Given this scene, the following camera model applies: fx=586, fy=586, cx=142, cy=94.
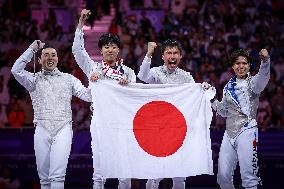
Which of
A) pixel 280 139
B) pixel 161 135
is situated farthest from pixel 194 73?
pixel 161 135

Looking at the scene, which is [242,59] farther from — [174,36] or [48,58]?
[174,36]

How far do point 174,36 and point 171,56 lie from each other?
668 cm

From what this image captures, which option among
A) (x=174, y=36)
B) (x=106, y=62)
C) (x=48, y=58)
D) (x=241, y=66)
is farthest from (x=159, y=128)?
(x=174, y=36)

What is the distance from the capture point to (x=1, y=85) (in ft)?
40.1

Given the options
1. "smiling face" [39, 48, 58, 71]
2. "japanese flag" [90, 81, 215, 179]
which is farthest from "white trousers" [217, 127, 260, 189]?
"smiling face" [39, 48, 58, 71]

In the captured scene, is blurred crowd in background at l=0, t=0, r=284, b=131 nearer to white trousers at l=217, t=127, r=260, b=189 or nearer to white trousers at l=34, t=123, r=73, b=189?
white trousers at l=217, t=127, r=260, b=189

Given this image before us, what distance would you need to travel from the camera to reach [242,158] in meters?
6.71

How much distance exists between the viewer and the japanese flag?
6.80 meters

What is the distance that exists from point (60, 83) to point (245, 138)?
2243 mm

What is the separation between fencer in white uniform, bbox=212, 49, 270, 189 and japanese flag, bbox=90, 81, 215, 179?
0.87 feet

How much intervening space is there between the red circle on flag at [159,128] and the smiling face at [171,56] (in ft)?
1.73

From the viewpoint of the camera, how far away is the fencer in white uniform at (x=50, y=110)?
21.6 ft

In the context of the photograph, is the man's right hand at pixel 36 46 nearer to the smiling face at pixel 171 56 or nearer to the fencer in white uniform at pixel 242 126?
the smiling face at pixel 171 56

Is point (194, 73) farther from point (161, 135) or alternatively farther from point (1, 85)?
point (161, 135)
